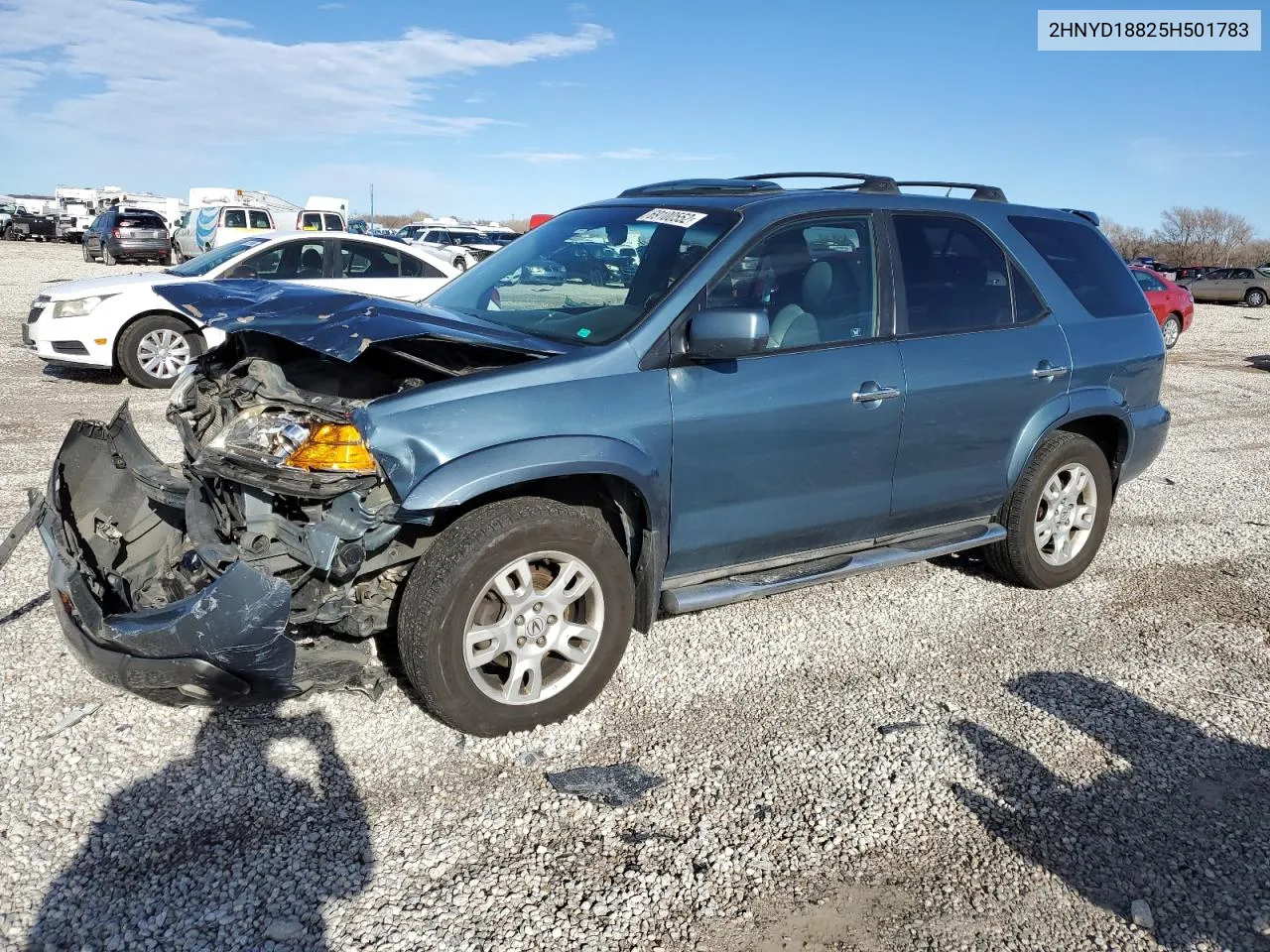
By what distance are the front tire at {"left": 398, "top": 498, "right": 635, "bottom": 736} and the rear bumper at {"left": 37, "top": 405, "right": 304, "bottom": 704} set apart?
0.49 metres

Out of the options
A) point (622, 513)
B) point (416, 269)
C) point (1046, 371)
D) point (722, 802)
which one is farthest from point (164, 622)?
point (416, 269)

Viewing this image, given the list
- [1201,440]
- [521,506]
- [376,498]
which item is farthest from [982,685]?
[1201,440]

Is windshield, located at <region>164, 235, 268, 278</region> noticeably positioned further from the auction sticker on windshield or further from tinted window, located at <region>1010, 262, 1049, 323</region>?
tinted window, located at <region>1010, 262, 1049, 323</region>

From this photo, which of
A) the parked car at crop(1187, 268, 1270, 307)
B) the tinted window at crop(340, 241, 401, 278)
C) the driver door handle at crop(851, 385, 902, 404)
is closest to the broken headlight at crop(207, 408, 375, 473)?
the driver door handle at crop(851, 385, 902, 404)

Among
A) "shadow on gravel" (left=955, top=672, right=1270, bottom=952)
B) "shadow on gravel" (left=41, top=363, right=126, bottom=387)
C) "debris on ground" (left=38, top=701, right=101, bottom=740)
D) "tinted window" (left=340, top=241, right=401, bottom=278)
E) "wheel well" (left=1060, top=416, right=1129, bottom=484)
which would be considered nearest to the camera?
"shadow on gravel" (left=955, top=672, right=1270, bottom=952)

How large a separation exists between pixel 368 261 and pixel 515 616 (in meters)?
8.95

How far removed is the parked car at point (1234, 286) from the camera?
34.7 meters

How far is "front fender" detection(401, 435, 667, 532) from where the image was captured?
3203mm

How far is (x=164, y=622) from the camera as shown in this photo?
2.96 metres

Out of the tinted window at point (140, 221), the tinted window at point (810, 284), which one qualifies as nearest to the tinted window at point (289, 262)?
the tinted window at point (810, 284)

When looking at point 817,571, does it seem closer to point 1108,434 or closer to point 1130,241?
point 1108,434

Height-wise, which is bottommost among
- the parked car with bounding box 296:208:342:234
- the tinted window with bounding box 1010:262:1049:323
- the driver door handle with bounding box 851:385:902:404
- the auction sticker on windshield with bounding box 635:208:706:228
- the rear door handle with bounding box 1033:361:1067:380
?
the driver door handle with bounding box 851:385:902:404

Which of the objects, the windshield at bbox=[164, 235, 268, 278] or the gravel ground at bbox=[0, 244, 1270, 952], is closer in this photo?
the gravel ground at bbox=[0, 244, 1270, 952]

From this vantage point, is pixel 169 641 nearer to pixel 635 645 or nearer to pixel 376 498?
pixel 376 498
